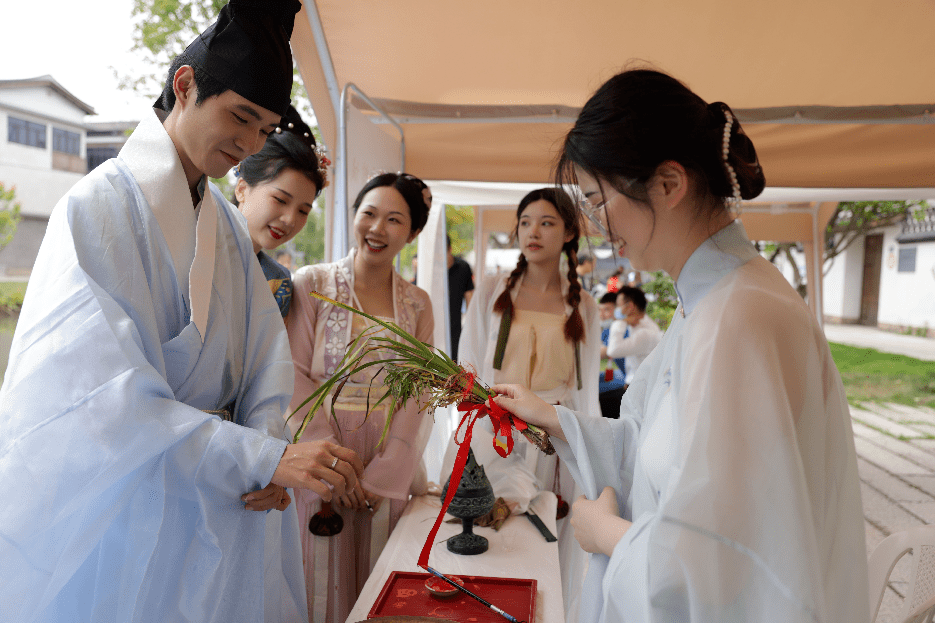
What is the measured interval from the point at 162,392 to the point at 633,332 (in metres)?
4.05

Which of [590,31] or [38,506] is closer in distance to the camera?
[38,506]

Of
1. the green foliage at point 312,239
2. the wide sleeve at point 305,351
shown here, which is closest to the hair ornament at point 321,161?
the wide sleeve at point 305,351

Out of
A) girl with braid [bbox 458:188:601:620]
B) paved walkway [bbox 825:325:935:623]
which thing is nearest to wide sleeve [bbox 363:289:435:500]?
girl with braid [bbox 458:188:601:620]

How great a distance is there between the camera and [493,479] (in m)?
2.41

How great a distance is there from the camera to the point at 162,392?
44.2 inches

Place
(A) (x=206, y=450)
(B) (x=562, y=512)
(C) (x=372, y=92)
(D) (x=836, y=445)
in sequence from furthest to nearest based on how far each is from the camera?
(C) (x=372, y=92) < (B) (x=562, y=512) < (A) (x=206, y=450) < (D) (x=836, y=445)

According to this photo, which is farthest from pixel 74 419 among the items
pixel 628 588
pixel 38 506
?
pixel 628 588

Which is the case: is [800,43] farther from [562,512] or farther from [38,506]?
[38,506]

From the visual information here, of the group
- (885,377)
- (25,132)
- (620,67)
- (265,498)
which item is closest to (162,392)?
(265,498)

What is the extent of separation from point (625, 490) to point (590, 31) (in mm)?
2620

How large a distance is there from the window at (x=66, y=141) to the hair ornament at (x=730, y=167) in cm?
271

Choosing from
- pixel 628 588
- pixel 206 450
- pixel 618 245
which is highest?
pixel 618 245

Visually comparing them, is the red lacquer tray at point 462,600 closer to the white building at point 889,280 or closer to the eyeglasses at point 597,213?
the eyeglasses at point 597,213

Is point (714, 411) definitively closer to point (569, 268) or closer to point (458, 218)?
point (569, 268)
